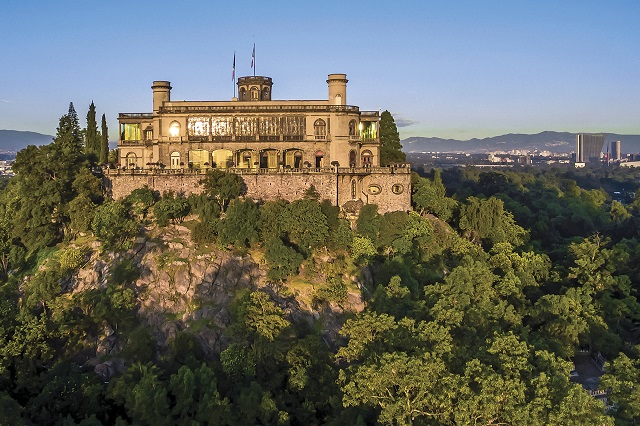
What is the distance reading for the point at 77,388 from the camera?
44.2 m

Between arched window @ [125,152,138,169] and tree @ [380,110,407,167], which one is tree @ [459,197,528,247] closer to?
tree @ [380,110,407,167]

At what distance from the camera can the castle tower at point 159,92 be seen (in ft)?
Result: 234

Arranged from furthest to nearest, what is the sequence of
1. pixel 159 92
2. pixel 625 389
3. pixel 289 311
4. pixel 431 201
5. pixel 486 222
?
pixel 159 92 → pixel 486 222 → pixel 431 201 → pixel 289 311 → pixel 625 389

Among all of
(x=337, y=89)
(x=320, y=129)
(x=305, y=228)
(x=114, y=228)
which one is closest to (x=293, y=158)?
(x=320, y=129)

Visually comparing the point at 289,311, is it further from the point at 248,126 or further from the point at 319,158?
the point at 248,126

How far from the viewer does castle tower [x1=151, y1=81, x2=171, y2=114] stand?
7131 centimetres

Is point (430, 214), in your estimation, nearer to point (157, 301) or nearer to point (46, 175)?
point (157, 301)

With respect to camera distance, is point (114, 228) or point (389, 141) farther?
point (389, 141)

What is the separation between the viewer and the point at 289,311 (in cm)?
5344

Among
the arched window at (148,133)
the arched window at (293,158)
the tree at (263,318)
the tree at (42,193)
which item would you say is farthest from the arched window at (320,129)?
the tree at (42,193)

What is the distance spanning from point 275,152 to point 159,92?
51.4 ft

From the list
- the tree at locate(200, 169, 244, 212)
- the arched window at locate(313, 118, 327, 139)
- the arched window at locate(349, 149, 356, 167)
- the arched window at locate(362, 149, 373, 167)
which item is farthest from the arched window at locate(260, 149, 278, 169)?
the arched window at locate(362, 149, 373, 167)

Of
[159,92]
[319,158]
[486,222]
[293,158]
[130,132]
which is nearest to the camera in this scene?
[293,158]

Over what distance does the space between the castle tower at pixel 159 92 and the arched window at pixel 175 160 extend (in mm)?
6754
